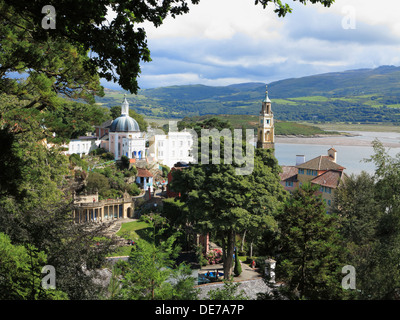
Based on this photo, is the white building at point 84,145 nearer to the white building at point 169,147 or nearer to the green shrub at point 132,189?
the white building at point 169,147

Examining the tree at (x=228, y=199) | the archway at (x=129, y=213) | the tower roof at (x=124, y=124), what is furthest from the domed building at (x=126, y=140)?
the tree at (x=228, y=199)

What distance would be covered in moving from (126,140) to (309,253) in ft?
169

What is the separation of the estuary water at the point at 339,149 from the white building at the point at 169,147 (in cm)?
1913

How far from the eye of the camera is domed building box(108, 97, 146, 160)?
6072cm

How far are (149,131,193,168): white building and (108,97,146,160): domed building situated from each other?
3.88 m

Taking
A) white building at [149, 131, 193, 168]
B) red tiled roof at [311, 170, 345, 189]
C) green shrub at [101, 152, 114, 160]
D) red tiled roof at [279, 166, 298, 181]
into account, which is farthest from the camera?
white building at [149, 131, 193, 168]

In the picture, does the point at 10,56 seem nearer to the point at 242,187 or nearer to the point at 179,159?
the point at 242,187

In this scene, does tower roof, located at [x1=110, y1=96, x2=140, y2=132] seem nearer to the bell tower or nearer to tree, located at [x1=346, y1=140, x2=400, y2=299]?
the bell tower

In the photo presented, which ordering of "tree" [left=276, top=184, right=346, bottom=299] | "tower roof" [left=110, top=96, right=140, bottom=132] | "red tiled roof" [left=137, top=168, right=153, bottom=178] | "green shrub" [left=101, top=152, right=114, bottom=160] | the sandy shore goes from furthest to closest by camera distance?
1. the sandy shore
2. "tower roof" [left=110, top=96, right=140, bottom=132]
3. "green shrub" [left=101, top=152, right=114, bottom=160]
4. "red tiled roof" [left=137, top=168, right=153, bottom=178]
5. "tree" [left=276, top=184, right=346, bottom=299]

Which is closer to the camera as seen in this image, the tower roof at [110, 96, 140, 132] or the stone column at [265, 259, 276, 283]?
the stone column at [265, 259, 276, 283]

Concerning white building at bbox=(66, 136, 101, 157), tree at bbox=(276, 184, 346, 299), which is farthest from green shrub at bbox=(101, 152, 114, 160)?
tree at bbox=(276, 184, 346, 299)

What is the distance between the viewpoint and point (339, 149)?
95.9m

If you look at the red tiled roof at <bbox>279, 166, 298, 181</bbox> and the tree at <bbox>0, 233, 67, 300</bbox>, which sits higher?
the tree at <bbox>0, 233, 67, 300</bbox>
